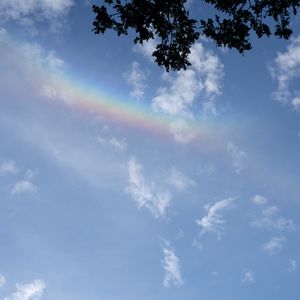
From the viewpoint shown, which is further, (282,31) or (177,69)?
(177,69)

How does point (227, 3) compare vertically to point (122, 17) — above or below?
above

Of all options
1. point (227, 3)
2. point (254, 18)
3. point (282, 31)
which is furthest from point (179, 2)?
point (282, 31)

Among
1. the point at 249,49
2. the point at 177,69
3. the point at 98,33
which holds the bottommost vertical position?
the point at 98,33

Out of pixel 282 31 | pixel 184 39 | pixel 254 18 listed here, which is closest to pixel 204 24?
pixel 184 39

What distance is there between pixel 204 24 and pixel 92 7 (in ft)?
14.5

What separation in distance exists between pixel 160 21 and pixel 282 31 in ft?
15.3

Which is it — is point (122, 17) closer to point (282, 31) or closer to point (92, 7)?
point (92, 7)

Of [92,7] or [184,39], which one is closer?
[92,7]

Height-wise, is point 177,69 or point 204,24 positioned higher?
point 204,24

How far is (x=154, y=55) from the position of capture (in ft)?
45.3

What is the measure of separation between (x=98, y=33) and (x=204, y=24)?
421 centimetres

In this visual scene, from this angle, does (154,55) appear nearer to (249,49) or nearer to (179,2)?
(179,2)

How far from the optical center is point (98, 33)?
1312 cm

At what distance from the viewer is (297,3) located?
1273 cm
